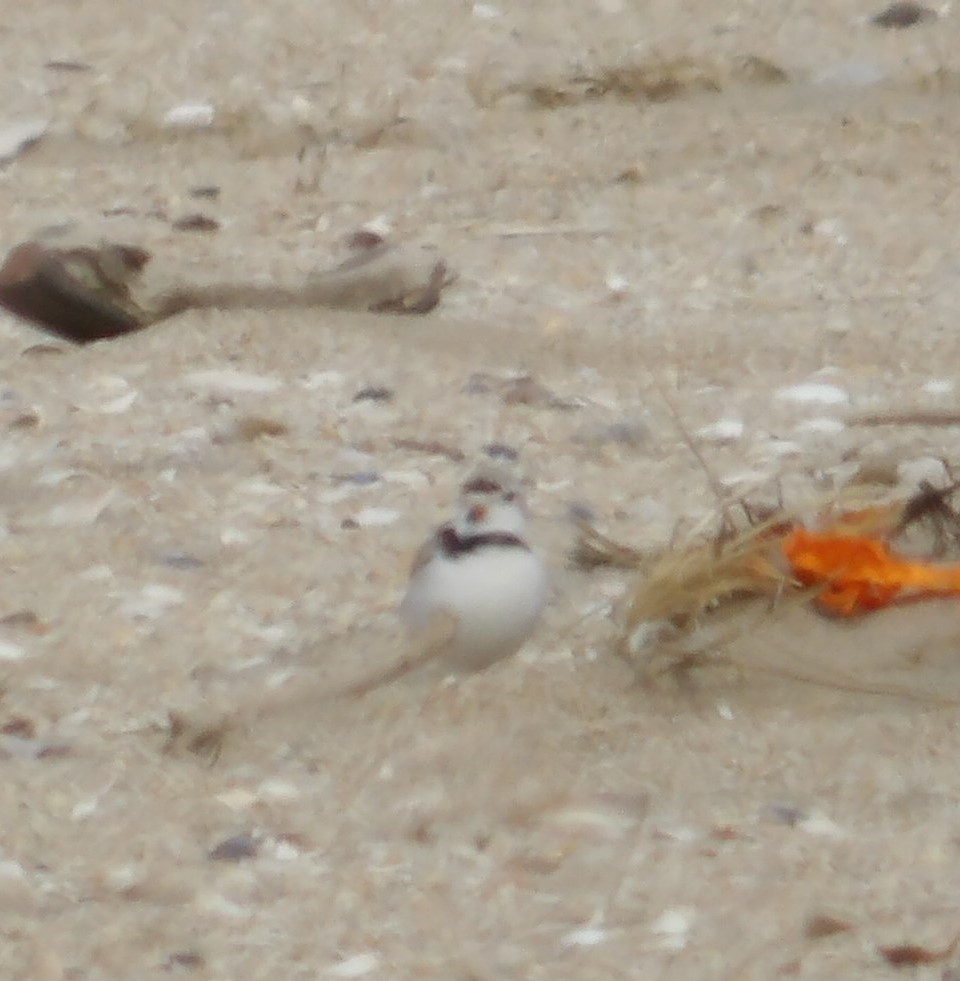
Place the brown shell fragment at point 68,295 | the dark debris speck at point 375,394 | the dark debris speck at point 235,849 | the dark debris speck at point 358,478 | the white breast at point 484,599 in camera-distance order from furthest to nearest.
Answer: the brown shell fragment at point 68,295
the dark debris speck at point 375,394
the dark debris speck at point 358,478
the white breast at point 484,599
the dark debris speck at point 235,849

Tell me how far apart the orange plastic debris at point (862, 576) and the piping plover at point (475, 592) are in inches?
15.1

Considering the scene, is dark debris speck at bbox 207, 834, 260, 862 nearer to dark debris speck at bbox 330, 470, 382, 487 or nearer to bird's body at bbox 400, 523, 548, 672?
bird's body at bbox 400, 523, 548, 672

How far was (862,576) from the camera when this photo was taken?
3.49 metres

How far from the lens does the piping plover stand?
347 cm

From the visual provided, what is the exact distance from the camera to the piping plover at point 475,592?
11.4 feet

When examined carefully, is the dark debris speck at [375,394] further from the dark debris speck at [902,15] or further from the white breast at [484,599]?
the dark debris speck at [902,15]

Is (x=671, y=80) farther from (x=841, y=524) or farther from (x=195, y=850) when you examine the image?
(x=195, y=850)

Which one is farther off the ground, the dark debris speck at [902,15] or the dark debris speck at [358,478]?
the dark debris speck at [358,478]

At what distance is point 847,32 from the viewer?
19.3 ft

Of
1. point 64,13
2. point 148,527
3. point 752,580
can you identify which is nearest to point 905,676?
point 752,580

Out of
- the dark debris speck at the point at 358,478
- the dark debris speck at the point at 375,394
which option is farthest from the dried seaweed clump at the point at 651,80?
the dark debris speck at the point at 358,478

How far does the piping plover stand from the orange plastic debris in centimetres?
38

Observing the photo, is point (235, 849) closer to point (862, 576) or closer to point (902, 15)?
point (862, 576)

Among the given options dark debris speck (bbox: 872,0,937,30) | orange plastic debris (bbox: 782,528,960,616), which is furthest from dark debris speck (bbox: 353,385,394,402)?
dark debris speck (bbox: 872,0,937,30)
